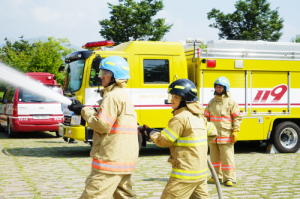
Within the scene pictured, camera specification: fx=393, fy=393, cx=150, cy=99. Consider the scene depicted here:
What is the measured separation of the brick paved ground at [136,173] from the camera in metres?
6.48

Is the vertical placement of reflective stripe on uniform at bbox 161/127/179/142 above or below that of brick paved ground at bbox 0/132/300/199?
above

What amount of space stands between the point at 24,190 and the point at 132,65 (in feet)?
14.4

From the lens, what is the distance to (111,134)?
150 inches

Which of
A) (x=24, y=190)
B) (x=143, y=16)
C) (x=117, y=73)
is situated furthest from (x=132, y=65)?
(x=143, y=16)

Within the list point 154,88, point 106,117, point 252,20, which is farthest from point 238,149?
point 252,20

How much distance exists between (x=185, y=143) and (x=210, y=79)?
657 centimetres

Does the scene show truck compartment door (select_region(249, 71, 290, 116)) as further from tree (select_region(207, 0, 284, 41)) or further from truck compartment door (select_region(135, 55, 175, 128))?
tree (select_region(207, 0, 284, 41))

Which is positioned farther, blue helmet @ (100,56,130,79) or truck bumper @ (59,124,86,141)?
truck bumper @ (59,124,86,141)

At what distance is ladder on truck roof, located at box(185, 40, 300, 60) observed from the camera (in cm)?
1045

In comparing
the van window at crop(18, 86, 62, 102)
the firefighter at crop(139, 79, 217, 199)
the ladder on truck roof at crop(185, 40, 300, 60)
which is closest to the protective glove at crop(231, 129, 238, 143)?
the firefighter at crop(139, 79, 217, 199)

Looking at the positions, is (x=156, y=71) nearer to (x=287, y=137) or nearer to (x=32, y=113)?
(x=287, y=137)

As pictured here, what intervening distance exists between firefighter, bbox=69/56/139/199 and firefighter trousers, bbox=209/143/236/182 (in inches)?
139

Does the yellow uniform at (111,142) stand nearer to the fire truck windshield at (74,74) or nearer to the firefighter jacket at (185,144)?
the firefighter jacket at (185,144)

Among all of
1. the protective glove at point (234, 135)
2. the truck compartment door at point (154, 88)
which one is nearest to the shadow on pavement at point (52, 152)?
the truck compartment door at point (154, 88)
